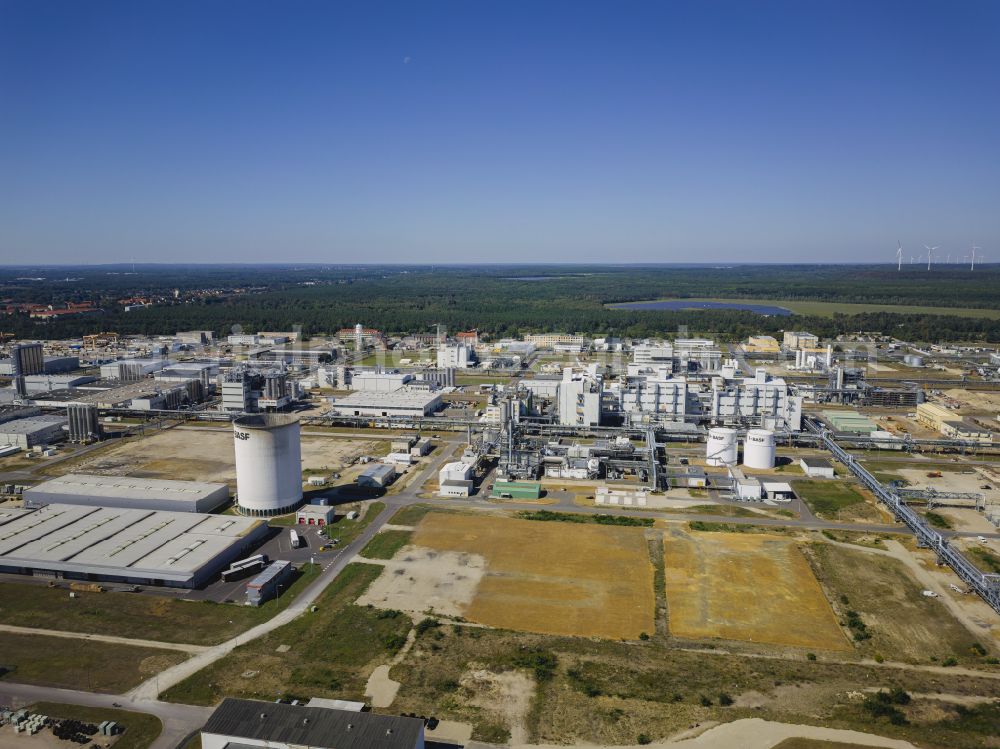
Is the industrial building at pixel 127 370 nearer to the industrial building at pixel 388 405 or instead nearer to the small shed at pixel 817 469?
the industrial building at pixel 388 405

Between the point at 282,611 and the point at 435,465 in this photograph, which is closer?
the point at 282,611

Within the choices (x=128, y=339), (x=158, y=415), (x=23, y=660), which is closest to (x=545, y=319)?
(x=128, y=339)

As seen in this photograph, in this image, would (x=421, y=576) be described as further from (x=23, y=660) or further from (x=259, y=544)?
(x=23, y=660)

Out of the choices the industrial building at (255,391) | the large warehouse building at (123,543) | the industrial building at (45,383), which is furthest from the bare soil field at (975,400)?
the industrial building at (45,383)

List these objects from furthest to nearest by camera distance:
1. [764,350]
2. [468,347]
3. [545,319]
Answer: [545,319], [764,350], [468,347]

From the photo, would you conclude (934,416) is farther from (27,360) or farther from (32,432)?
(27,360)

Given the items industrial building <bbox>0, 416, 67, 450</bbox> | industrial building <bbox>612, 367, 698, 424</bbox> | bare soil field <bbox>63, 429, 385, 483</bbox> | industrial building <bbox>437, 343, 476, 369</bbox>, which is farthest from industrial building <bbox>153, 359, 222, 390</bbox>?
industrial building <bbox>612, 367, 698, 424</bbox>

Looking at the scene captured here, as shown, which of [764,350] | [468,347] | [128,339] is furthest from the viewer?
[128,339]
